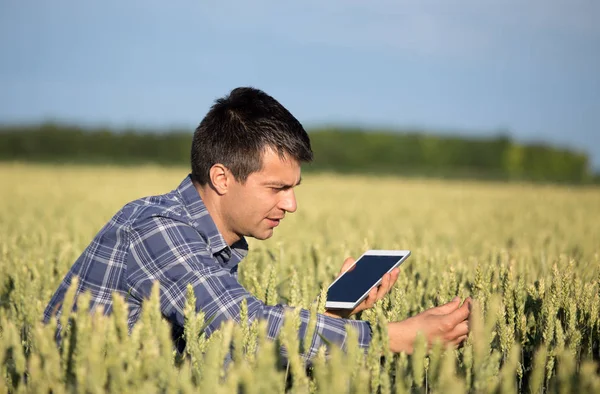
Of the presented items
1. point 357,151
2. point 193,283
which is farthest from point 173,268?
point 357,151

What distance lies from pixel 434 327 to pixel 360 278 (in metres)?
0.56

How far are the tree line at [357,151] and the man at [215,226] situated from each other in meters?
30.3

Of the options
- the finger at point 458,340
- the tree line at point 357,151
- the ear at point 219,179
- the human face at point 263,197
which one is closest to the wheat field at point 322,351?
the finger at point 458,340

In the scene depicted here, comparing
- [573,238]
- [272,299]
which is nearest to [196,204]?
[272,299]

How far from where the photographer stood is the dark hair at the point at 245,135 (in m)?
2.44

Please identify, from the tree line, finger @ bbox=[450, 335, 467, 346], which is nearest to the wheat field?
finger @ bbox=[450, 335, 467, 346]

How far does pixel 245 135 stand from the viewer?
8.09ft

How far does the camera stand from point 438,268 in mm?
3615

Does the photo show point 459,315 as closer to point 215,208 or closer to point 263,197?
point 263,197

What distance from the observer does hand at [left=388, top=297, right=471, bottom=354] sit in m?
1.94

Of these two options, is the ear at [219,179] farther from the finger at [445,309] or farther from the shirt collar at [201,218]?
the finger at [445,309]

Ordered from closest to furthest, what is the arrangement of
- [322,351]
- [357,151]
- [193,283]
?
[322,351]
[193,283]
[357,151]

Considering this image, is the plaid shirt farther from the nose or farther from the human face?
the nose

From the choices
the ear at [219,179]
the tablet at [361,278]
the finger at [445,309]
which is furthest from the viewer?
the ear at [219,179]
